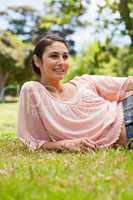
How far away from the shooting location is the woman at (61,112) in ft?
19.2

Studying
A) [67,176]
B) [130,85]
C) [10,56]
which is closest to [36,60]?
[130,85]

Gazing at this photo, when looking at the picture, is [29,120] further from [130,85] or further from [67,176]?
[67,176]

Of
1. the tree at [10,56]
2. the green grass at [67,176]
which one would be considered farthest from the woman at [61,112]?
the tree at [10,56]

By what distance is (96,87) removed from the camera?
245 inches

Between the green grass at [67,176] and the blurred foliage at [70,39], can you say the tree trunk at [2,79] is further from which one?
the green grass at [67,176]

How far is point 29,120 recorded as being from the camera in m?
5.92

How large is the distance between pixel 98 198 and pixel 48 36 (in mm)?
3357

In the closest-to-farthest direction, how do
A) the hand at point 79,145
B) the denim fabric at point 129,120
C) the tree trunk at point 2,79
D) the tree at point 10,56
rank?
1. the hand at point 79,145
2. the denim fabric at point 129,120
3. the tree at point 10,56
4. the tree trunk at point 2,79

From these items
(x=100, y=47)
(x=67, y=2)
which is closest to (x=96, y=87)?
(x=67, y=2)

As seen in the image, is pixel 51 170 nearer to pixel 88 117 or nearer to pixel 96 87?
pixel 88 117

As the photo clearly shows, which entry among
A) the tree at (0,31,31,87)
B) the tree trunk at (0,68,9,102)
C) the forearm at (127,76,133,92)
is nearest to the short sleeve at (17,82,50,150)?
the forearm at (127,76,133,92)

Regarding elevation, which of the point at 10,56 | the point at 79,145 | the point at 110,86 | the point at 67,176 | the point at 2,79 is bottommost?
the point at 2,79

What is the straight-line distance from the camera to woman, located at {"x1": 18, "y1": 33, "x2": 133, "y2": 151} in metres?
5.84

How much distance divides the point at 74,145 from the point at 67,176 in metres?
1.81
